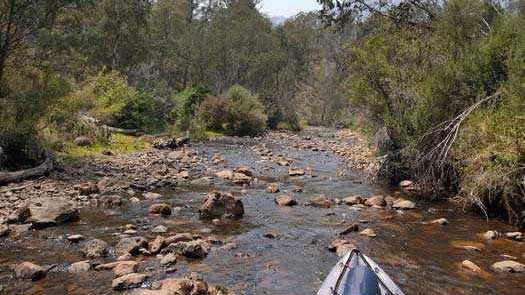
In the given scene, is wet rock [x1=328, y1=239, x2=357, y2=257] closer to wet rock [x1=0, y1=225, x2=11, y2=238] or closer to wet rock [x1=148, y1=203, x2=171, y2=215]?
wet rock [x1=148, y1=203, x2=171, y2=215]

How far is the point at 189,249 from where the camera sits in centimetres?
945

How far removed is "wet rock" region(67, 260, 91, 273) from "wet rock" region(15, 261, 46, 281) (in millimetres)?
471

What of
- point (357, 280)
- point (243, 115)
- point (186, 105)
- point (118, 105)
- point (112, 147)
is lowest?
point (357, 280)

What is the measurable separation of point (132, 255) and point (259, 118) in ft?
98.2

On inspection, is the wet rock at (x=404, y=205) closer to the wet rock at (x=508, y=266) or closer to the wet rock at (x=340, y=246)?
the wet rock at (x=340, y=246)

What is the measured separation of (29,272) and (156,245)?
2.40 m

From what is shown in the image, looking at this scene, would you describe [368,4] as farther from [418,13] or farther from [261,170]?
[261,170]

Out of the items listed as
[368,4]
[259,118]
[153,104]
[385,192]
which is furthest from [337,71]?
[385,192]

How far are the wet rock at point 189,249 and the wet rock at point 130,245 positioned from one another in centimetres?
51

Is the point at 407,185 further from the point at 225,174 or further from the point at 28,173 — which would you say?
the point at 28,173

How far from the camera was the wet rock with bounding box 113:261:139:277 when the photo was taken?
8.39 m

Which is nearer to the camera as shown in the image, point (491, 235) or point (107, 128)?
point (491, 235)

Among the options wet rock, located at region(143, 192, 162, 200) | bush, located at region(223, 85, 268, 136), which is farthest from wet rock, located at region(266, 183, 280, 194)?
bush, located at region(223, 85, 268, 136)

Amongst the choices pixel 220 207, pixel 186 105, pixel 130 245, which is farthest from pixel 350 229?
pixel 186 105
